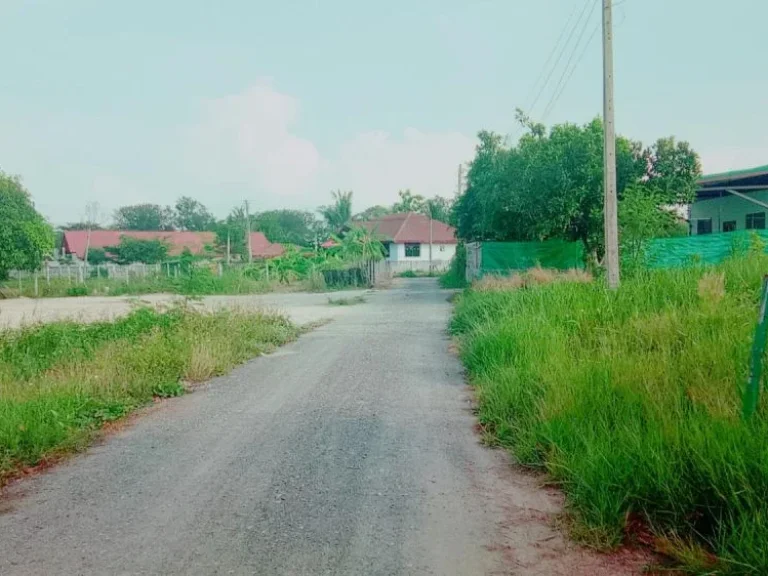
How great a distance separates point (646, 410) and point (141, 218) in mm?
91494

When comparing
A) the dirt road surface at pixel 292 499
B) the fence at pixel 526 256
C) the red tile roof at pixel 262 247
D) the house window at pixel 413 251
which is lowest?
the dirt road surface at pixel 292 499

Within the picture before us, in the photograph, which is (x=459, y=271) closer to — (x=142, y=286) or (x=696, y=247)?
(x=696, y=247)

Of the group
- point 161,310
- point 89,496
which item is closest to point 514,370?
point 89,496

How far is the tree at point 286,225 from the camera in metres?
79.1

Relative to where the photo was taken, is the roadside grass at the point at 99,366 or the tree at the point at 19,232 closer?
the roadside grass at the point at 99,366

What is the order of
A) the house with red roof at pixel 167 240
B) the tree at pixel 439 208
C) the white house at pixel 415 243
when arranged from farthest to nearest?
the tree at pixel 439 208
the house with red roof at pixel 167 240
the white house at pixel 415 243

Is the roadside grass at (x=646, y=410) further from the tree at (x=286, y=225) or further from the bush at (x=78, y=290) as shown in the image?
the tree at (x=286, y=225)

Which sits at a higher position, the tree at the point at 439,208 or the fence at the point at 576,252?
the tree at the point at 439,208

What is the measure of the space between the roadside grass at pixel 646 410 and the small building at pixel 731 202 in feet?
38.4

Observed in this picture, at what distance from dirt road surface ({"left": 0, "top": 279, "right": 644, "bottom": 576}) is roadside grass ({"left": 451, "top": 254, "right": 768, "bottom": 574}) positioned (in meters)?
0.35

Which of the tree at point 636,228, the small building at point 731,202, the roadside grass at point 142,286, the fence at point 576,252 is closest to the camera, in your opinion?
the tree at point 636,228

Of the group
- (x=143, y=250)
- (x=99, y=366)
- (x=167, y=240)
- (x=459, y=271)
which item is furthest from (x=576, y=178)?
(x=167, y=240)

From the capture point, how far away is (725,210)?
23969mm

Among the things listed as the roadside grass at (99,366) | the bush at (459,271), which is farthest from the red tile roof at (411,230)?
the roadside grass at (99,366)
